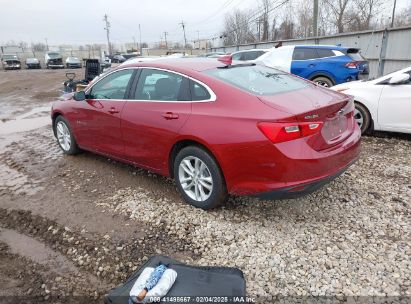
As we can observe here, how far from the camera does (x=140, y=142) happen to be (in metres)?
4.34

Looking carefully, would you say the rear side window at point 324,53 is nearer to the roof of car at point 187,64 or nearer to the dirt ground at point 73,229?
the dirt ground at point 73,229

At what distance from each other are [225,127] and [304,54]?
804cm

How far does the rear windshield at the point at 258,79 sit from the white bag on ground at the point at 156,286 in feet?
6.53

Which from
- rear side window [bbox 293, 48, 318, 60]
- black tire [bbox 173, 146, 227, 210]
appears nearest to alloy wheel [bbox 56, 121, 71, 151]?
black tire [bbox 173, 146, 227, 210]

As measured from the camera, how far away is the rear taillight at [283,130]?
3111 millimetres

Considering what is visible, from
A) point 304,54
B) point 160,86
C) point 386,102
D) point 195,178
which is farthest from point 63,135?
point 304,54

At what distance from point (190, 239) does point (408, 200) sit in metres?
2.50

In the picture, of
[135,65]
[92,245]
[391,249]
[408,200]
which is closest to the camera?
[391,249]

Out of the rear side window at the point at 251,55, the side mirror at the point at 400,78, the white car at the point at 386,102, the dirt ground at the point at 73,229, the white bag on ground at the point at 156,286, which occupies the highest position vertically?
the rear side window at the point at 251,55

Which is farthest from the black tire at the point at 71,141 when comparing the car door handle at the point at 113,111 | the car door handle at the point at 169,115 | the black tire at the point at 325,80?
the black tire at the point at 325,80

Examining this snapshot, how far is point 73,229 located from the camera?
3.70 m

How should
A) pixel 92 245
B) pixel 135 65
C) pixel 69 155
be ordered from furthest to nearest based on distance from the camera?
pixel 69 155 → pixel 135 65 → pixel 92 245

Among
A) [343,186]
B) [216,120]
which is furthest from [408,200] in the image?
[216,120]

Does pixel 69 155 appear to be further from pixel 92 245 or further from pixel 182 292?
pixel 182 292
